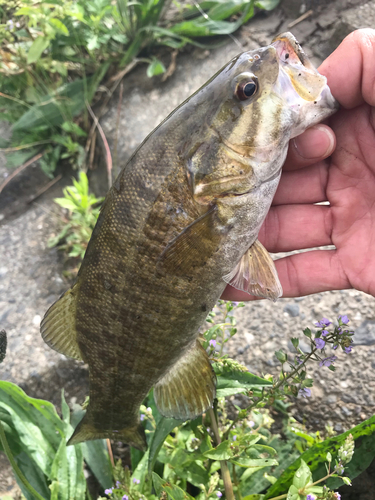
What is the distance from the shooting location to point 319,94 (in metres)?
1.70

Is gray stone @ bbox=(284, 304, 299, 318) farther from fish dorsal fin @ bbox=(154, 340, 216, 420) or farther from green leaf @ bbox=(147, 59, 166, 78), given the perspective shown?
green leaf @ bbox=(147, 59, 166, 78)

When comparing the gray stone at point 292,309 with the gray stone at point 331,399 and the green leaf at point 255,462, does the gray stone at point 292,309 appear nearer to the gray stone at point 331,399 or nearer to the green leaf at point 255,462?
the gray stone at point 331,399

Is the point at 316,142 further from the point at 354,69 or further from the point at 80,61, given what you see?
the point at 80,61

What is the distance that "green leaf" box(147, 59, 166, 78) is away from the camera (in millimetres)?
4195

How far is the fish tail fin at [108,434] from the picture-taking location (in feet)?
7.06

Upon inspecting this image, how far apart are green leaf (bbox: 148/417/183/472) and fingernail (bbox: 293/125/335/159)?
1436 mm

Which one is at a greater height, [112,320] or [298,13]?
[298,13]

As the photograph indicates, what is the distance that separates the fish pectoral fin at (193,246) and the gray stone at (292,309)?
155cm

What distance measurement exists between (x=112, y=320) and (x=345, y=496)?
172 cm

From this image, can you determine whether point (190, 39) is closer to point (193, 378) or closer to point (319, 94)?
point (319, 94)

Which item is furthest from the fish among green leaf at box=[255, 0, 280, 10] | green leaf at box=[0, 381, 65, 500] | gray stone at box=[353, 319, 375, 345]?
green leaf at box=[255, 0, 280, 10]

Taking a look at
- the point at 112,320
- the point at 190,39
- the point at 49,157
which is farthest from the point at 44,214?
the point at 112,320

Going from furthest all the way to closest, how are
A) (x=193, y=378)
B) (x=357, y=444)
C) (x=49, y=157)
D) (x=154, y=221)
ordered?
(x=49, y=157) → (x=357, y=444) → (x=193, y=378) → (x=154, y=221)

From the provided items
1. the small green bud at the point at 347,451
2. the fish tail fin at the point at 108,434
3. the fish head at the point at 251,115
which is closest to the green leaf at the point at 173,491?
the fish tail fin at the point at 108,434
